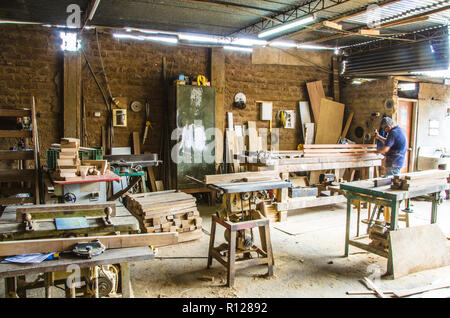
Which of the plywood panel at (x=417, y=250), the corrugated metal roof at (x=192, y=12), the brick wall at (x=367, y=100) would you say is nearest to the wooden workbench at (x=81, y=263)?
the plywood panel at (x=417, y=250)

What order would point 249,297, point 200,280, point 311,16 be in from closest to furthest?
point 249,297
point 200,280
point 311,16

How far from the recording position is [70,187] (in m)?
3.92

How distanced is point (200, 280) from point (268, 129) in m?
5.35

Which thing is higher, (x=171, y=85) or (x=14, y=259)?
(x=171, y=85)

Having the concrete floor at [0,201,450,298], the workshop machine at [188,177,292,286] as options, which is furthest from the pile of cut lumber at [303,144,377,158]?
the workshop machine at [188,177,292,286]

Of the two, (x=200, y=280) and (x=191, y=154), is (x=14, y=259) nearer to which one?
(x=200, y=280)

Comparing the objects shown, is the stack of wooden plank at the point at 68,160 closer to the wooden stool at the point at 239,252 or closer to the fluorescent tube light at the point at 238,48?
the wooden stool at the point at 239,252

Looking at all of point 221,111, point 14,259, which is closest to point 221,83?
point 221,111

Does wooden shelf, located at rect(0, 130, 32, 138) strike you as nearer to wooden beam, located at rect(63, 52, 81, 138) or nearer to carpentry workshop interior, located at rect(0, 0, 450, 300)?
carpentry workshop interior, located at rect(0, 0, 450, 300)

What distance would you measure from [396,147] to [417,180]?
190 centimetres

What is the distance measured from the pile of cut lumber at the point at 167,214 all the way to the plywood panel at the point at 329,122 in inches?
192

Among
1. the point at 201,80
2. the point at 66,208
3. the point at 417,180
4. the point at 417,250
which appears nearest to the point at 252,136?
the point at 201,80

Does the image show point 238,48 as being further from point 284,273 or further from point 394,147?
point 284,273

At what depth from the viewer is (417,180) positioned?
413cm
